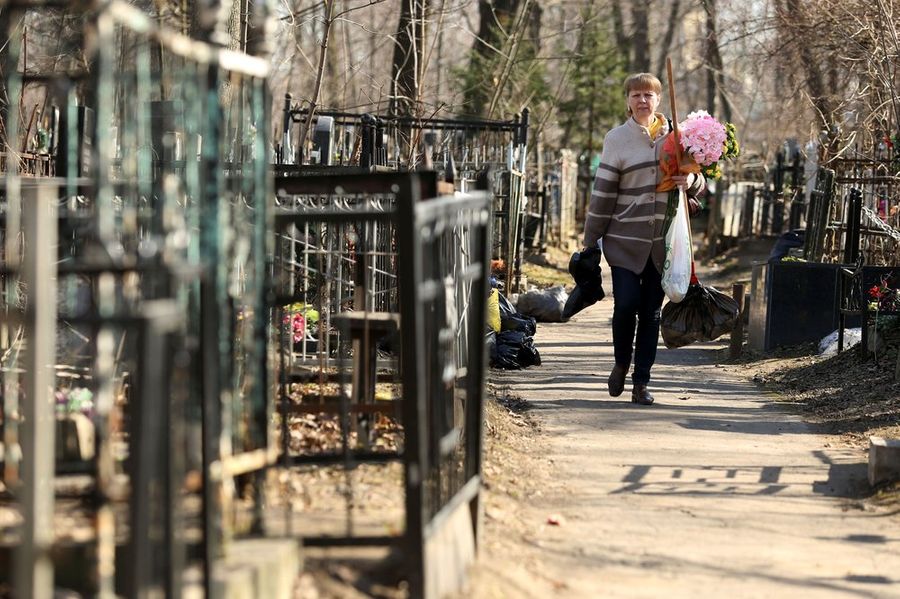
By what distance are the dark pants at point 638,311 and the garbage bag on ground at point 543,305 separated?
21.1 ft

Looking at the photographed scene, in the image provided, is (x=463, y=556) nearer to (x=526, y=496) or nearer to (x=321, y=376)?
(x=526, y=496)

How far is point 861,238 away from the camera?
13.7 m

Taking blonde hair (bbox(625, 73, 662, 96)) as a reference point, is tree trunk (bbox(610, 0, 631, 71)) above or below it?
above

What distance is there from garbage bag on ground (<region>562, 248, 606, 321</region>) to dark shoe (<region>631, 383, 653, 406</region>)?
2.10 feet

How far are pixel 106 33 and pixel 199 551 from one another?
5.14 feet

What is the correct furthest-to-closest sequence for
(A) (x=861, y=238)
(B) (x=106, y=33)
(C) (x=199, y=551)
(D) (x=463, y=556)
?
(A) (x=861, y=238), (D) (x=463, y=556), (C) (x=199, y=551), (B) (x=106, y=33)

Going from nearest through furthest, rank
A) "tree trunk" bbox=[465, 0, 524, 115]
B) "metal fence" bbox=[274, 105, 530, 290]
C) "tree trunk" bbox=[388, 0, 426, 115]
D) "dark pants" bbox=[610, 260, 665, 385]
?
"dark pants" bbox=[610, 260, 665, 385]
"tree trunk" bbox=[388, 0, 426, 115]
"metal fence" bbox=[274, 105, 530, 290]
"tree trunk" bbox=[465, 0, 524, 115]

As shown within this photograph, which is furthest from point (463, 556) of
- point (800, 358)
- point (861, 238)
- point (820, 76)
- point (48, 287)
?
point (820, 76)

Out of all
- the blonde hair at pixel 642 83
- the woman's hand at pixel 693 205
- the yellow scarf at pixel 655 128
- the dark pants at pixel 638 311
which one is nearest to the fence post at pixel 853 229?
the woman's hand at pixel 693 205

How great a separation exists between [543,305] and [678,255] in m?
6.97

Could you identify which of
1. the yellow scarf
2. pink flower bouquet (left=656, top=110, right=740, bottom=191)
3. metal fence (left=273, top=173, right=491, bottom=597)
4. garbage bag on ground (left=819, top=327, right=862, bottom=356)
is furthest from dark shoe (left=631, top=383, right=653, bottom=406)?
garbage bag on ground (left=819, top=327, right=862, bottom=356)

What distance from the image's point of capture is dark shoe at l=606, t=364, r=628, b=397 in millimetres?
9094

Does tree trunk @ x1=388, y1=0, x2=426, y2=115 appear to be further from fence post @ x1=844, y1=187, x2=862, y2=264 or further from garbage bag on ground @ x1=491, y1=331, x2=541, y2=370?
fence post @ x1=844, y1=187, x2=862, y2=264

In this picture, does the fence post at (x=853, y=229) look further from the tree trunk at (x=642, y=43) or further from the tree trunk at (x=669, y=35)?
the tree trunk at (x=669, y=35)
